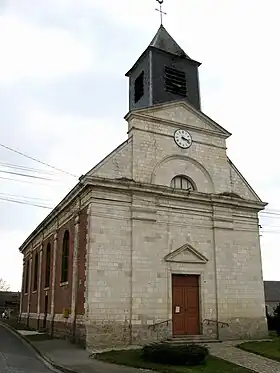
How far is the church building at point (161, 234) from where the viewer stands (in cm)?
1800

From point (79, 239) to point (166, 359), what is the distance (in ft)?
25.0

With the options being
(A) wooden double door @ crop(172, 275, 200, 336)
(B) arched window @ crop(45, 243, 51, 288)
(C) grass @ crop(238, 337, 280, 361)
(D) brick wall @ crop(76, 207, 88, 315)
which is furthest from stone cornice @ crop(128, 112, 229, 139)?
(B) arched window @ crop(45, 243, 51, 288)

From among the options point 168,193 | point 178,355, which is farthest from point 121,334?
point 168,193

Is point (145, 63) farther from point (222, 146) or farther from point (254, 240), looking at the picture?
point (254, 240)

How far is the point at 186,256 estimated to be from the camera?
19.9 metres

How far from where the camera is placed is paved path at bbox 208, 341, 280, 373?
1337cm

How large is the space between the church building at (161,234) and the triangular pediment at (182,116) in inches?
2.1

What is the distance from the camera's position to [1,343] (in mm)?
20094

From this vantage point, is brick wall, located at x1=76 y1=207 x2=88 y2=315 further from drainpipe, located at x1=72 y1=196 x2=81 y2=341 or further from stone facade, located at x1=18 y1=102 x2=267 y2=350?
drainpipe, located at x1=72 y1=196 x2=81 y2=341

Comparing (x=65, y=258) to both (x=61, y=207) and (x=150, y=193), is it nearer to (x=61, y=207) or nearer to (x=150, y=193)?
(x=61, y=207)

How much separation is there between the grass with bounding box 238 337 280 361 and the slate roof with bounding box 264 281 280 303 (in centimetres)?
3486

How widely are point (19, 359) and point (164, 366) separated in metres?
5.26

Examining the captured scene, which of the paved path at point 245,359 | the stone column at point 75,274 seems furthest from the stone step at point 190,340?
the stone column at point 75,274

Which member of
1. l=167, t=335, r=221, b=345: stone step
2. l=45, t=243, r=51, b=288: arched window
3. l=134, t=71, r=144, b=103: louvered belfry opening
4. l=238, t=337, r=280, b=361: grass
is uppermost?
l=134, t=71, r=144, b=103: louvered belfry opening
